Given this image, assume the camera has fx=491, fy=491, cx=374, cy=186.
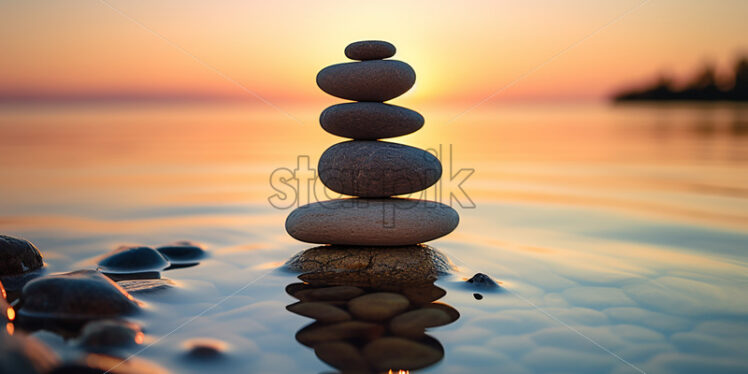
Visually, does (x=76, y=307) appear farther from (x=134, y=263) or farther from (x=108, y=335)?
(x=134, y=263)

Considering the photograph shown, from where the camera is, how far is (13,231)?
741 cm

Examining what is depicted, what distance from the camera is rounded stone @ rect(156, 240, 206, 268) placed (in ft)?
20.1

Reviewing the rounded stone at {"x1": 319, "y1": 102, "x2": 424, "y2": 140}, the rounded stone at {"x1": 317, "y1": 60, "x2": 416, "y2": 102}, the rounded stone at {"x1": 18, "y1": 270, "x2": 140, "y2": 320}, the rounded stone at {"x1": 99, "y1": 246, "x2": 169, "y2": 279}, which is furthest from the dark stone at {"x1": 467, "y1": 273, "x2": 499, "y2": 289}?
the rounded stone at {"x1": 99, "y1": 246, "x2": 169, "y2": 279}

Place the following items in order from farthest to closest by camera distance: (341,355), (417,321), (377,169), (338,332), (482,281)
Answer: (377,169) → (482,281) → (417,321) → (338,332) → (341,355)

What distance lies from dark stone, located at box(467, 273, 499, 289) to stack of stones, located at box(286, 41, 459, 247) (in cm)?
104

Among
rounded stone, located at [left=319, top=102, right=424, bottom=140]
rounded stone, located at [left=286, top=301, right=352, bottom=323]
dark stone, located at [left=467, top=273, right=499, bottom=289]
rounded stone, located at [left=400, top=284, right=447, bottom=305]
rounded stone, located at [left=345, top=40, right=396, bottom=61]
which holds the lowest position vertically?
rounded stone, located at [left=286, top=301, right=352, bottom=323]

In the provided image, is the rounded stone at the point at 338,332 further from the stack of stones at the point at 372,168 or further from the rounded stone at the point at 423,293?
the stack of stones at the point at 372,168

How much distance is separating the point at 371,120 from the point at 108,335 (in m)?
3.87

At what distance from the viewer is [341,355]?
3584 millimetres

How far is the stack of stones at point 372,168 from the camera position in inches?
241

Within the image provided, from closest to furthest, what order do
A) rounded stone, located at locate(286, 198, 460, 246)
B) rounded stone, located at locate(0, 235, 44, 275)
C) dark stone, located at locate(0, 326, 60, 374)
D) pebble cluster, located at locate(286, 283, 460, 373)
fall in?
dark stone, located at locate(0, 326, 60, 374), pebble cluster, located at locate(286, 283, 460, 373), rounded stone, located at locate(0, 235, 44, 275), rounded stone, located at locate(286, 198, 460, 246)

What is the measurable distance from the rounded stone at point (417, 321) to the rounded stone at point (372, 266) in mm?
819

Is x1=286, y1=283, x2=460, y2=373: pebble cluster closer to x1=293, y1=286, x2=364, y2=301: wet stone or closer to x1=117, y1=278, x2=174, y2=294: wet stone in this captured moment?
x1=293, y1=286, x2=364, y2=301: wet stone

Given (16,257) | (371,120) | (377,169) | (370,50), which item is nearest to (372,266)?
(377,169)
